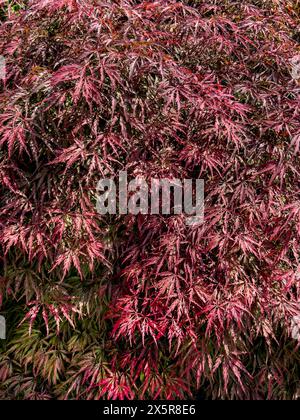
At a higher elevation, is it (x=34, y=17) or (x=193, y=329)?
(x=34, y=17)

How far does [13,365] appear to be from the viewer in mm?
1974

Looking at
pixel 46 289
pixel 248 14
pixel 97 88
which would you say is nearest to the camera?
pixel 97 88

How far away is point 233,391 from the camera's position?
193 cm

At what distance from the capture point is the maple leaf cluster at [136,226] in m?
1.77

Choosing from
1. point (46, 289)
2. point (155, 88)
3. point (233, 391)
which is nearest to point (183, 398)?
point (233, 391)

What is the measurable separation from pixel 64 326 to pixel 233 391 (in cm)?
65

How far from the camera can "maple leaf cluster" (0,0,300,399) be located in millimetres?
1771

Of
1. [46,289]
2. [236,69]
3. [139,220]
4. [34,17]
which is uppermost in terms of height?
[34,17]

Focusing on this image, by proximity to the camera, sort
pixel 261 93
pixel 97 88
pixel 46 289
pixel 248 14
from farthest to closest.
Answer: pixel 248 14 < pixel 261 93 < pixel 46 289 < pixel 97 88

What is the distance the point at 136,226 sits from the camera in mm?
1863

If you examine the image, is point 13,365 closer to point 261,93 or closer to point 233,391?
point 233,391

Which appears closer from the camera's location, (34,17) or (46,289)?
(46,289)
